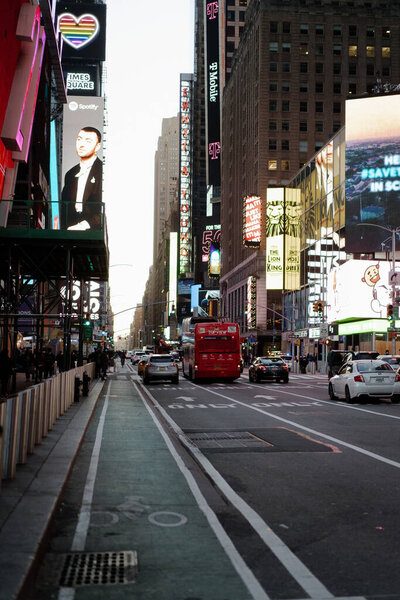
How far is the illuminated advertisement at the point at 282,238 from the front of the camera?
86.4m

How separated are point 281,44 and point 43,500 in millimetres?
106350

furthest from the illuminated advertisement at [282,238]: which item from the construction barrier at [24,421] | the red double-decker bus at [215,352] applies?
the construction barrier at [24,421]

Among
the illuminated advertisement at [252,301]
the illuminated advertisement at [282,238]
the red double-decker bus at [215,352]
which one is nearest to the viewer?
the red double-decker bus at [215,352]

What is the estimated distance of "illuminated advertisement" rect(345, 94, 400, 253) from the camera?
63.1 m

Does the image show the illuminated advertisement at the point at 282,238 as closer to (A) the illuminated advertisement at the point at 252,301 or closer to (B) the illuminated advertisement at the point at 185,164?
(A) the illuminated advertisement at the point at 252,301

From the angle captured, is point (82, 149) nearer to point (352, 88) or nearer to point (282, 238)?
point (282, 238)

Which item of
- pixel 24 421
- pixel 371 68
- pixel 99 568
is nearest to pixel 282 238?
pixel 371 68

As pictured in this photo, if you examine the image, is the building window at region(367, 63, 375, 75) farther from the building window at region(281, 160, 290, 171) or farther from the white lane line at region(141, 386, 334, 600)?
the white lane line at region(141, 386, 334, 600)

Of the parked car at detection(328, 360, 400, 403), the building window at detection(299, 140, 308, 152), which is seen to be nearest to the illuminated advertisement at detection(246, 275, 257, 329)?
the building window at detection(299, 140, 308, 152)

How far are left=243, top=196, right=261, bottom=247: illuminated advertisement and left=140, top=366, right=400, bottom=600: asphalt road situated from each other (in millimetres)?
77385

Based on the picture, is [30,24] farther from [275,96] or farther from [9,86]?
[275,96]

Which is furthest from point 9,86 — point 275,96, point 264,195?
point 275,96

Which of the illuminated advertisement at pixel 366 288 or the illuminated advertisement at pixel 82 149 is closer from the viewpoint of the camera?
the illuminated advertisement at pixel 366 288

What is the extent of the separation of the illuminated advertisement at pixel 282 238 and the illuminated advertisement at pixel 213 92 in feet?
187
